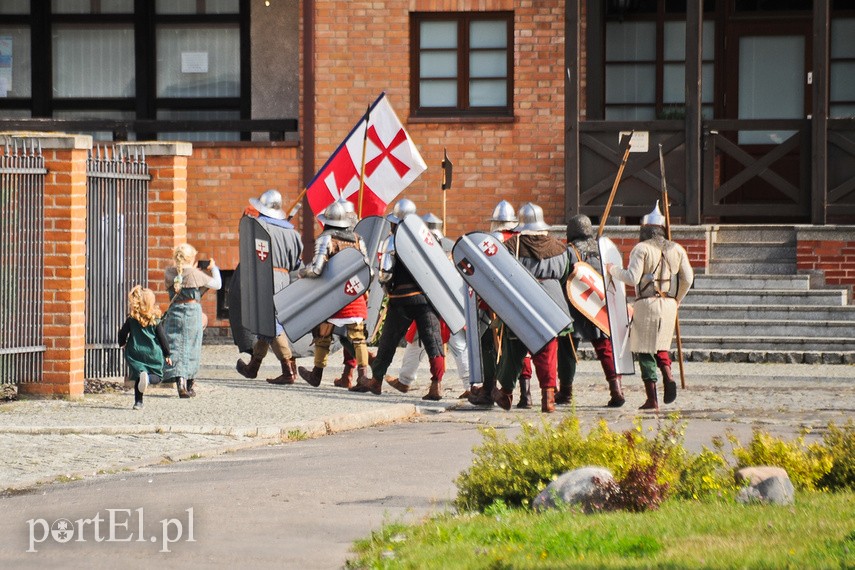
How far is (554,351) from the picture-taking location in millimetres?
13828

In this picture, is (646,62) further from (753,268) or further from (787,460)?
(787,460)

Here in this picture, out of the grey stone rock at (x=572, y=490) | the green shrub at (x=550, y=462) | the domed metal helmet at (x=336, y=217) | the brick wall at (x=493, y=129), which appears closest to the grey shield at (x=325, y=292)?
the domed metal helmet at (x=336, y=217)

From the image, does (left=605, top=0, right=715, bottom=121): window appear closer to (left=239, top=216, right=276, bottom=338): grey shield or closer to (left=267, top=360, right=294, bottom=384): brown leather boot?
(left=239, top=216, right=276, bottom=338): grey shield

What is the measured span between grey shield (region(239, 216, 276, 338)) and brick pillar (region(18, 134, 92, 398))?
86.2 inches

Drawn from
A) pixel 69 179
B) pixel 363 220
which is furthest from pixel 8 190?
pixel 363 220

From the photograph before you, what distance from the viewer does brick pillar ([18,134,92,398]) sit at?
1398 centimetres

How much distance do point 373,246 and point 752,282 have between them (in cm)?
536

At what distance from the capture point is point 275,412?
13.1m

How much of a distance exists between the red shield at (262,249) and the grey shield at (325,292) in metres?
0.60

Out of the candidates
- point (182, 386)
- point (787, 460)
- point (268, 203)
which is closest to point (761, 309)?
point (268, 203)

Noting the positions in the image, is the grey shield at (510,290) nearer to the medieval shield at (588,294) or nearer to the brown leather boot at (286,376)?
the medieval shield at (588,294)

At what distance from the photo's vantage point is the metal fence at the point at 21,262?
13812 mm

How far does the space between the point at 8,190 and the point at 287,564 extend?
297 inches

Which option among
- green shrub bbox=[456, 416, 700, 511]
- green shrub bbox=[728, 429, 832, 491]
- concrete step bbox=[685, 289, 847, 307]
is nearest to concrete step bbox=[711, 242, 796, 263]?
concrete step bbox=[685, 289, 847, 307]
